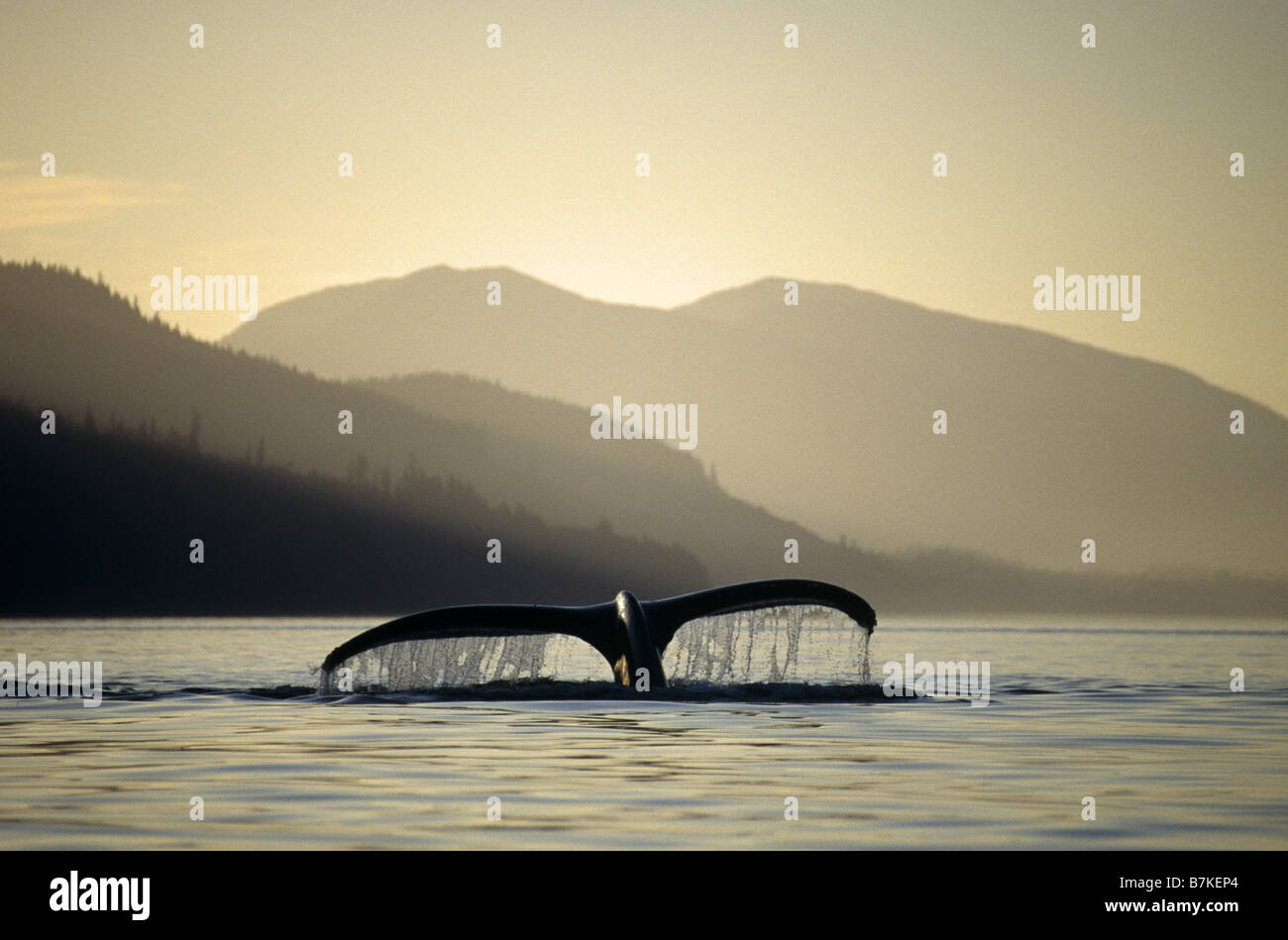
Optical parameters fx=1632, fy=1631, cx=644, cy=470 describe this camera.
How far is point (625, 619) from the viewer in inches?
1027

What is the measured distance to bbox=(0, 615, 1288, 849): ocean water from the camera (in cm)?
1353

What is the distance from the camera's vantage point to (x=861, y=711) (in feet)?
81.9

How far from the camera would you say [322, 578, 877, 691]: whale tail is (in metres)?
24.7

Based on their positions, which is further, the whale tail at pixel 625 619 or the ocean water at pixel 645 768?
the whale tail at pixel 625 619

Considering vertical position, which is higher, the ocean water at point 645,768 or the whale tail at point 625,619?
the whale tail at point 625,619

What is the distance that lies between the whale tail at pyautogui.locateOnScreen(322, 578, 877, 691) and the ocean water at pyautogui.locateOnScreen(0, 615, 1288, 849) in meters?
0.97

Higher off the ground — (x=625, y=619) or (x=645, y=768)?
(x=625, y=619)

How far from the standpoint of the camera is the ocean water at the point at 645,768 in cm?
1353

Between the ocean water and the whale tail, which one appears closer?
the ocean water

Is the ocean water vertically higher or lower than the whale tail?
lower

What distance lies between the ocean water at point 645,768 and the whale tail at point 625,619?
97cm

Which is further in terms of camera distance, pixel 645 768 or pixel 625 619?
pixel 625 619

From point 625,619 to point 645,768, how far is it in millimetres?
8622
